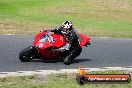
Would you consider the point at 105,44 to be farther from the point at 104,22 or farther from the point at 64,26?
the point at 104,22

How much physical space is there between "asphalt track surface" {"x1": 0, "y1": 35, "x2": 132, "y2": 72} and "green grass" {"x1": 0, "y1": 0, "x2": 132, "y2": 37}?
611cm

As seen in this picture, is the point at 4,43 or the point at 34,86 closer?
the point at 34,86

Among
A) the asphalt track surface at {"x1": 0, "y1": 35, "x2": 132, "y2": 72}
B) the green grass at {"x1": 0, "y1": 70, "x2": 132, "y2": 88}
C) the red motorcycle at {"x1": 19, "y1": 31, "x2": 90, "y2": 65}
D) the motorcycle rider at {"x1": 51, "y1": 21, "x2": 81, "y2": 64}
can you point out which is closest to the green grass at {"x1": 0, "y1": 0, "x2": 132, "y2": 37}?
the asphalt track surface at {"x1": 0, "y1": 35, "x2": 132, "y2": 72}

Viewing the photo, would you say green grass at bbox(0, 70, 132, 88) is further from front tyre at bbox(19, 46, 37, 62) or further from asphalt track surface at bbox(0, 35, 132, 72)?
front tyre at bbox(19, 46, 37, 62)

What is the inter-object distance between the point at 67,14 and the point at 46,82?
25.0 m

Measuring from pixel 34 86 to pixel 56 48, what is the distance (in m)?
3.98

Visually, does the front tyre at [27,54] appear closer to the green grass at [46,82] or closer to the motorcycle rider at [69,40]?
the motorcycle rider at [69,40]

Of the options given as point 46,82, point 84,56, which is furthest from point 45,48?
point 46,82

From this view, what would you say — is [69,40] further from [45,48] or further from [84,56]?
[84,56]

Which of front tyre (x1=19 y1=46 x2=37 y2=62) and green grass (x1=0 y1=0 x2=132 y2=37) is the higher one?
front tyre (x1=19 y1=46 x2=37 y2=62)

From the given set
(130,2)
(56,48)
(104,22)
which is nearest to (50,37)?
(56,48)

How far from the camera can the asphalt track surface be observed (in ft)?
44.4

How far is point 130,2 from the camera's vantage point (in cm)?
4381

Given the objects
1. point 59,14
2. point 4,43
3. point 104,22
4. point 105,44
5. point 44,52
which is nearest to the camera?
point 44,52
